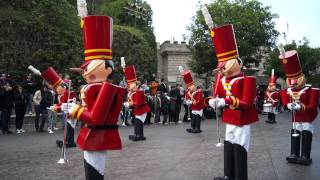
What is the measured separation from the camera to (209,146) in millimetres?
12820

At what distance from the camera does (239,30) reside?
132 ft

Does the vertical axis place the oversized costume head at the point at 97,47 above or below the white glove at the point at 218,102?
above

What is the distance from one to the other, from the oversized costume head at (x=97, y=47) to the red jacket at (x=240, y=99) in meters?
2.25

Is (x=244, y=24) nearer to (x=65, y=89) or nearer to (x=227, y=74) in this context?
(x=65, y=89)

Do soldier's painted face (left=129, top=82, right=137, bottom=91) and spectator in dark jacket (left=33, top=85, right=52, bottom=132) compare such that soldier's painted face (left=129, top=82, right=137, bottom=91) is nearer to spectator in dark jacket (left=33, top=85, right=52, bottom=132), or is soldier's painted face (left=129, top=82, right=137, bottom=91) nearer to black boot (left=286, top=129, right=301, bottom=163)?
spectator in dark jacket (left=33, top=85, right=52, bottom=132)

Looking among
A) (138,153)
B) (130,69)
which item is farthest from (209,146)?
(130,69)

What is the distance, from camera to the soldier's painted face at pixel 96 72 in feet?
20.5

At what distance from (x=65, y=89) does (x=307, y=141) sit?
632 centimetres

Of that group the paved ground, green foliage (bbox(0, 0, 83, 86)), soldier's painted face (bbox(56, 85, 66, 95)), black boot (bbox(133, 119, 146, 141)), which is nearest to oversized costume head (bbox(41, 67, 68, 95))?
soldier's painted face (bbox(56, 85, 66, 95))

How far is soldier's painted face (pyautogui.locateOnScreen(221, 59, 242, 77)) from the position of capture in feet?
25.9

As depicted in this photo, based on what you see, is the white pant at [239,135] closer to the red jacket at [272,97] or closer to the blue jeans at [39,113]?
the blue jeans at [39,113]

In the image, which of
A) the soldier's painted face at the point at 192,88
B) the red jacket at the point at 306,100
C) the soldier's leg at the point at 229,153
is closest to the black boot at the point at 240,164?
the soldier's leg at the point at 229,153

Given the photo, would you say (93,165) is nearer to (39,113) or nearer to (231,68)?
(231,68)

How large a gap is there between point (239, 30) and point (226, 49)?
1297 inches
